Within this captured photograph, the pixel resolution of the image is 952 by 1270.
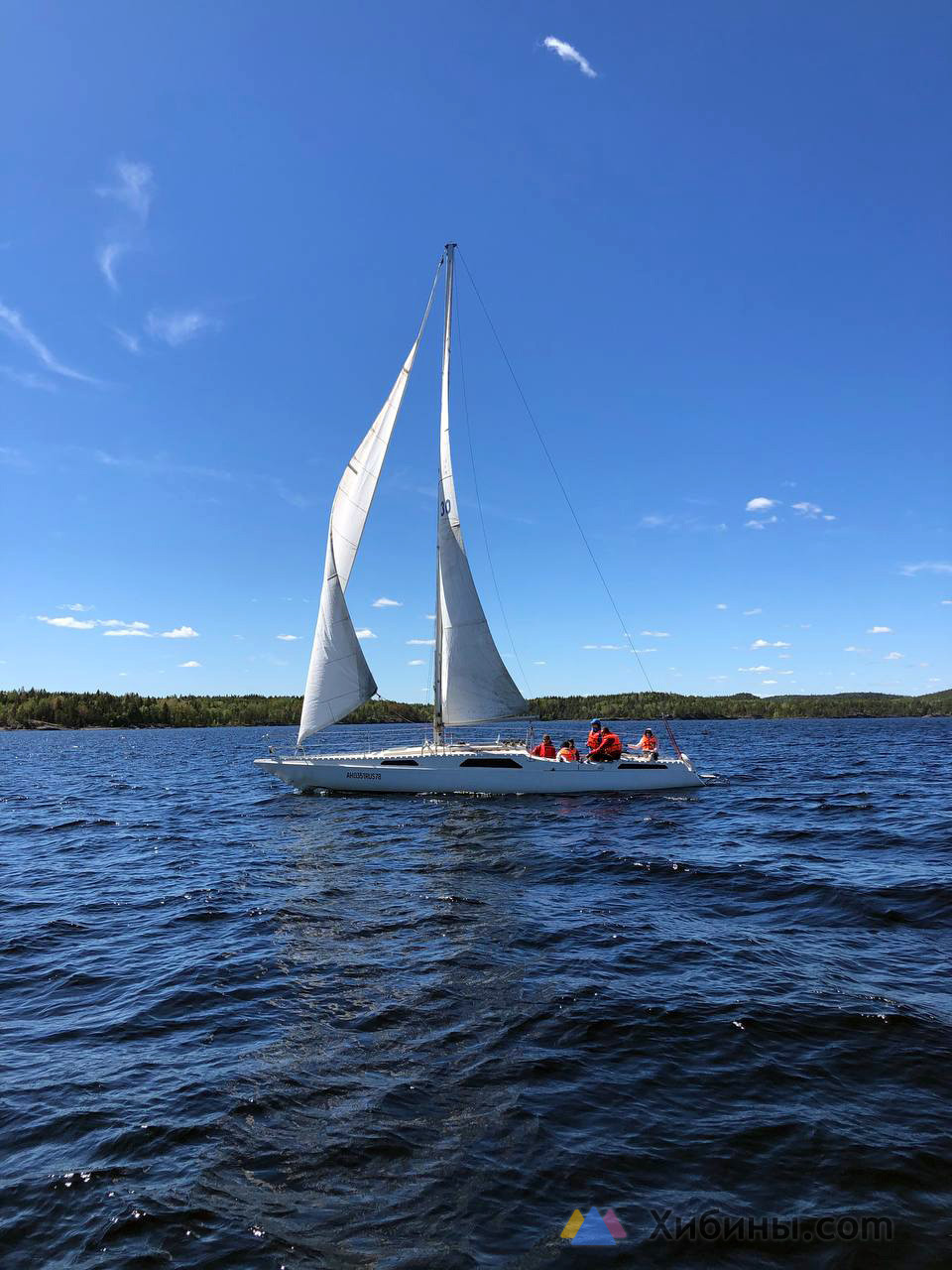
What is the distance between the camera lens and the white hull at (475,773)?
2575 centimetres

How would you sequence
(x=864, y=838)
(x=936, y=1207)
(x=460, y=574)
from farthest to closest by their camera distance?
(x=460, y=574) → (x=864, y=838) → (x=936, y=1207)

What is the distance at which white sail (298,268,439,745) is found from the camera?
1035 inches

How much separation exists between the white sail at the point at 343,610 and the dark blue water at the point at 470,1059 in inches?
408

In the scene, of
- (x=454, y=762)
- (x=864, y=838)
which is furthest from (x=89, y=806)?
(x=864, y=838)

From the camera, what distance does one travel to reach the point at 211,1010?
8438 mm

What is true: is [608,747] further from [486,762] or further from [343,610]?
[343,610]

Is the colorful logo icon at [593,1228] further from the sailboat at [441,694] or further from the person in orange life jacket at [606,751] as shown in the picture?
the person in orange life jacket at [606,751]

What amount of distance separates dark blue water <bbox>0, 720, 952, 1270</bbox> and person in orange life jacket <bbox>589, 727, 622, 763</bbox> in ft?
32.5

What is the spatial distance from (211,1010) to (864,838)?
1700 centimetres

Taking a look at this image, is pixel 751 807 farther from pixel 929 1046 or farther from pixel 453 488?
pixel 929 1046

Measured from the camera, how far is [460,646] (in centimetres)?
2706

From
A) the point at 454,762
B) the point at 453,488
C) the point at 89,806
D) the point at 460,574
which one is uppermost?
the point at 453,488

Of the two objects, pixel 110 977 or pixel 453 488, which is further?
pixel 453 488

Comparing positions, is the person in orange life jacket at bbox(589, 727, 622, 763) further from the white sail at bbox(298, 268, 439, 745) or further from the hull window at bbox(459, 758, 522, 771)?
the white sail at bbox(298, 268, 439, 745)
